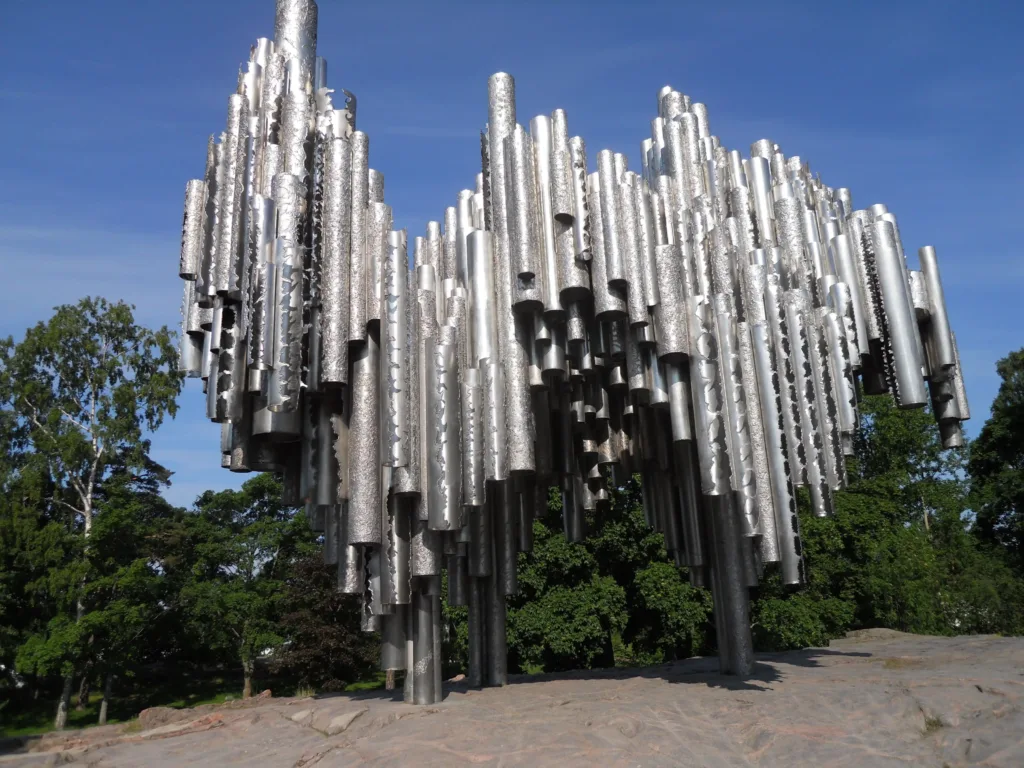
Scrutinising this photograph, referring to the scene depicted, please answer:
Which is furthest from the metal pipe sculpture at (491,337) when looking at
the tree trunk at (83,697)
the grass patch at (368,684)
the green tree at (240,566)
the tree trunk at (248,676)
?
the tree trunk at (83,697)

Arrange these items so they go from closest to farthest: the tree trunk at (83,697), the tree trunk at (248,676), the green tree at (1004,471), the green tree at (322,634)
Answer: the green tree at (322,634)
the tree trunk at (83,697)
the tree trunk at (248,676)
the green tree at (1004,471)

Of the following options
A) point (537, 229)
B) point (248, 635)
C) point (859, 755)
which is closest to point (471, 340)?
point (537, 229)

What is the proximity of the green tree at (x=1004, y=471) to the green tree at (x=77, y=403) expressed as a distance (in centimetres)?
3559

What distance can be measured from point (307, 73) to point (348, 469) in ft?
17.3

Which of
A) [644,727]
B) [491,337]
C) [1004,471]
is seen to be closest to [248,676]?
[491,337]

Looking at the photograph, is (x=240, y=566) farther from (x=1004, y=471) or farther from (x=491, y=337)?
(x=1004, y=471)

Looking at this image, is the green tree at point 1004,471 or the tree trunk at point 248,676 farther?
the green tree at point 1004,471

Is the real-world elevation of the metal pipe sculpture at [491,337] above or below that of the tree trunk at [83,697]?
above

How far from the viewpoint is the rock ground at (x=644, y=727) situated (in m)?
6.52

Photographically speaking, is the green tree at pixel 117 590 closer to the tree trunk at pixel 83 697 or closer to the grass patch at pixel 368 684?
the tree trunk at pixel 83 697

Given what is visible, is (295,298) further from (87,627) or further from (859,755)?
(87,627)

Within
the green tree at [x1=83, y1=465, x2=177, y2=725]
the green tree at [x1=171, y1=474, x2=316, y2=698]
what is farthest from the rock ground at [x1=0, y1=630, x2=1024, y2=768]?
the green tree at [x1=171, y1=474, x2=316, y2=698]

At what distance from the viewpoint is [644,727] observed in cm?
709

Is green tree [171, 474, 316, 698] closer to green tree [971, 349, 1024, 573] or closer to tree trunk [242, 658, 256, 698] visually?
tree trunk [242, 658, 256, 698]
